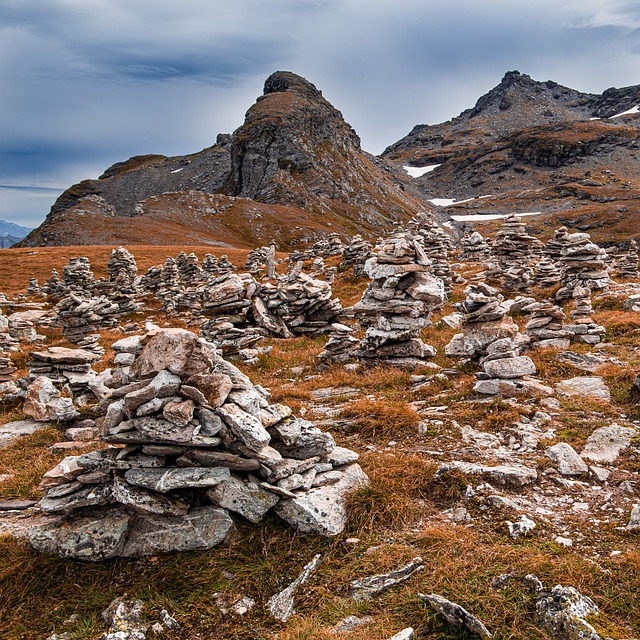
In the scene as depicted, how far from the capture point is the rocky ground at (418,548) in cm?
538

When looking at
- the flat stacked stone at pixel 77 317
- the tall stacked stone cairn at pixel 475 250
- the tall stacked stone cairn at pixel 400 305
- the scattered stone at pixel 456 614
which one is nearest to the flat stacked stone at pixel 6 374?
the flat stacked stone at pixel 77 317

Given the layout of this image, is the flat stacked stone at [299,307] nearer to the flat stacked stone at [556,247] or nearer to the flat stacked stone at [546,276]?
the flat stacked stone at [546,276]

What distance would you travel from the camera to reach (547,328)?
17500mm

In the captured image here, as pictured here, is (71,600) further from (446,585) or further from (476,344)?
(476,344)

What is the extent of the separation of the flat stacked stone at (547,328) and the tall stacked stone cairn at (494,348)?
1592mm

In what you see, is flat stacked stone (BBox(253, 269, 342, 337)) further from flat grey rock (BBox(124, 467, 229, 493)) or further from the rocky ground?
flat grey rock (BBox(124, 467, 229, 493))

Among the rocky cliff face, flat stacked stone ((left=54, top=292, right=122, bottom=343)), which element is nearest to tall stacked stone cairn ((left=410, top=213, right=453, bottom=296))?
flat stacked stone ((left=54, top=292, right=122, bottom=343))

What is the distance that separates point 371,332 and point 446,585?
1223cm

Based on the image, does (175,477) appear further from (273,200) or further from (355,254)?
(273,200)

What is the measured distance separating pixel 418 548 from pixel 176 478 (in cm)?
390

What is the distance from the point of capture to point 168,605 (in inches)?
233

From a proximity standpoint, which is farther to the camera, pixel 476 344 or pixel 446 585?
pixel 476 344

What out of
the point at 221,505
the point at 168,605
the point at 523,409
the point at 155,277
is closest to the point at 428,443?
the point at 523,409

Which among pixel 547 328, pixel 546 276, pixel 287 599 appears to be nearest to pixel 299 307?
pixel 547 328
